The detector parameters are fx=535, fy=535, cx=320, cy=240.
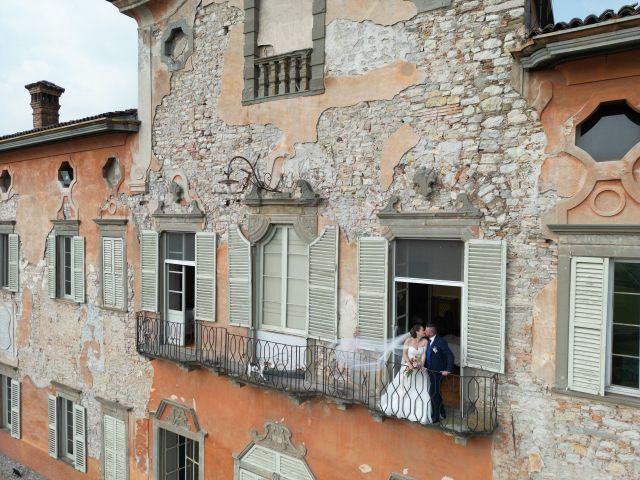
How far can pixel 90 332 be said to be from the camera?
1205 cm

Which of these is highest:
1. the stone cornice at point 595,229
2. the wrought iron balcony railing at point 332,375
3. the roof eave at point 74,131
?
→ the roof eave at point 74,131

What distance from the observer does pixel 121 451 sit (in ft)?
37.4

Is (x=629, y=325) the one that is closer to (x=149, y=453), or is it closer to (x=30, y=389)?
(x=149, y=453)

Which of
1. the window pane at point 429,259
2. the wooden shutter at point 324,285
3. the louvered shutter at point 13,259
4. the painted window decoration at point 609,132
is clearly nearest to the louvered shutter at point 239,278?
the wooden shutter at point 324,285

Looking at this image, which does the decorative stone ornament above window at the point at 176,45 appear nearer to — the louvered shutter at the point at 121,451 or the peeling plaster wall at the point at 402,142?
the peeling plaster wall at the point at 402,142

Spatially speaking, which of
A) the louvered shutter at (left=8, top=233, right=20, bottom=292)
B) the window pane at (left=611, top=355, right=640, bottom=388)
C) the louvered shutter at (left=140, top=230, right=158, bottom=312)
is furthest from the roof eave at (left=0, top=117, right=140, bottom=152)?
the window pane at (left=611, top=355, right=640, bottom=388)

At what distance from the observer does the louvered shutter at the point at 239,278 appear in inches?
360

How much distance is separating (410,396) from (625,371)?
8.37ft

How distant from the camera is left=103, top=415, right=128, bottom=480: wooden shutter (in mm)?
11344

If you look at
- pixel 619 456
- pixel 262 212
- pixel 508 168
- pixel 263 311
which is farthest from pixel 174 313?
pixel 619 456

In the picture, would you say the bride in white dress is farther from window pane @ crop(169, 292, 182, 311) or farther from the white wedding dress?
window pane @ crop(169, 292, 182, 311)

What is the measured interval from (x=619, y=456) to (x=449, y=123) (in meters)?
4.44

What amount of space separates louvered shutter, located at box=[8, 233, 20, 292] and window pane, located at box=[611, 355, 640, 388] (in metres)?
13.8

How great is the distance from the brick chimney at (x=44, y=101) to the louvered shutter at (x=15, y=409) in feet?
24.3
